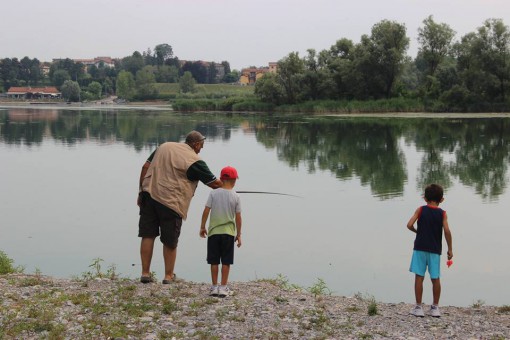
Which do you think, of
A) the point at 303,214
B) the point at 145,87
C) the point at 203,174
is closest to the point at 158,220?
the point at 203,174

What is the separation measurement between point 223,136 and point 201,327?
33402 mm

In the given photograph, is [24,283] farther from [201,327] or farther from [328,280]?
[328,280]

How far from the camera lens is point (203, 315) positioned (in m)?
6.39

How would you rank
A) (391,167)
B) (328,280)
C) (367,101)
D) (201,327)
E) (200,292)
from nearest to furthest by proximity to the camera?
1. (201,327)
2. (200,292)
3. (328,280)
4. (391,167)
5. (367,101)

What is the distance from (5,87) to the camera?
192125 mm

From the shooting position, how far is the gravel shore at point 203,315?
589cm

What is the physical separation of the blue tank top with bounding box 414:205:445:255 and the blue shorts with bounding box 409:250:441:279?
7cm

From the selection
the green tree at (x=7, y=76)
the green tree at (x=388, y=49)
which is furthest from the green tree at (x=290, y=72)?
the green tree at (x=7, y=76)

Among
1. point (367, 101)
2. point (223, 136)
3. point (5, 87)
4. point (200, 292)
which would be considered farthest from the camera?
point (5, 87)

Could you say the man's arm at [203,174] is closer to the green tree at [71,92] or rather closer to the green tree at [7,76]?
the green tree at [71,92]

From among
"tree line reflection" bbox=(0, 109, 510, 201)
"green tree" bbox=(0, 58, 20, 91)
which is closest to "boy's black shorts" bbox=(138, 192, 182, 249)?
"tree line reflection" bbox=(0, 109, 510, 201)

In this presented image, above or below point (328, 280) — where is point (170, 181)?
above

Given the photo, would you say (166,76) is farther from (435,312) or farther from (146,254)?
(435,312)

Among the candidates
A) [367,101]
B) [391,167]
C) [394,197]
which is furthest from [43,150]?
[367,101]
